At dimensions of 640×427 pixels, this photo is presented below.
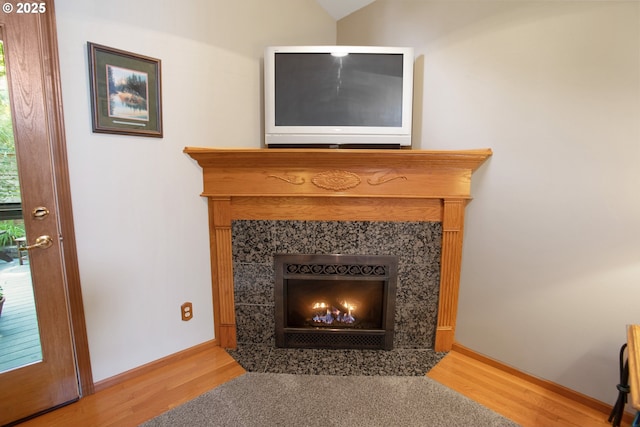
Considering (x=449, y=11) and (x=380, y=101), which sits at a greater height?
(x=449, y=11)

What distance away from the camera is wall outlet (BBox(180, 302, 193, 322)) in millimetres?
1883

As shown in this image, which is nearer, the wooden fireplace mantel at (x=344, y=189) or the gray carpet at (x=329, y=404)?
the gray carpet at (x=329, y=404)

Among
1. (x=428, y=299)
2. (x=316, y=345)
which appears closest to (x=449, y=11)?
(x=428, y=299)

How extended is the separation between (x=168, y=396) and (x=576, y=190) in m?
2.45

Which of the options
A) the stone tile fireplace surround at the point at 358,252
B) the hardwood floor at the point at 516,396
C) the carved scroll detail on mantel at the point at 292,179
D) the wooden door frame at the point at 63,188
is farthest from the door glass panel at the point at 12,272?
the hardwood floor at the point at 516,396

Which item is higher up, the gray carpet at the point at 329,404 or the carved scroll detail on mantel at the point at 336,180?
the carved scroll detail on mantel at the point at 336,180

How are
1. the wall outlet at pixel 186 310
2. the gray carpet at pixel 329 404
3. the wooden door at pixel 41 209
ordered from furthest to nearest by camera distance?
the wall outlet at pixel 186 310 < the gray carpet at pixel 329 404 < the wooden door at pixel 41 209

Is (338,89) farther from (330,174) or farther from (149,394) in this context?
(149,394)

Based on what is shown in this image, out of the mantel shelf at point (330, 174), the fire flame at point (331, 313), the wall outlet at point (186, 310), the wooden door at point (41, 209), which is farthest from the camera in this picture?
the fire flame at point (331, 313)

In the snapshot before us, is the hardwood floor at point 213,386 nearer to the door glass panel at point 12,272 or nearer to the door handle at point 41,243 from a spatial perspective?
the door glass panel at point 12,272

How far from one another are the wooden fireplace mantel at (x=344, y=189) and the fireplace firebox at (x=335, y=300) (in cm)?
31

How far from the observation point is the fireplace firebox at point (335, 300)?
1.94m

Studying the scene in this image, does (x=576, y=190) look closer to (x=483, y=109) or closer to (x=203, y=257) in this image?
(x=483, y=109)

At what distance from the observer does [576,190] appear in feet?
4.76
